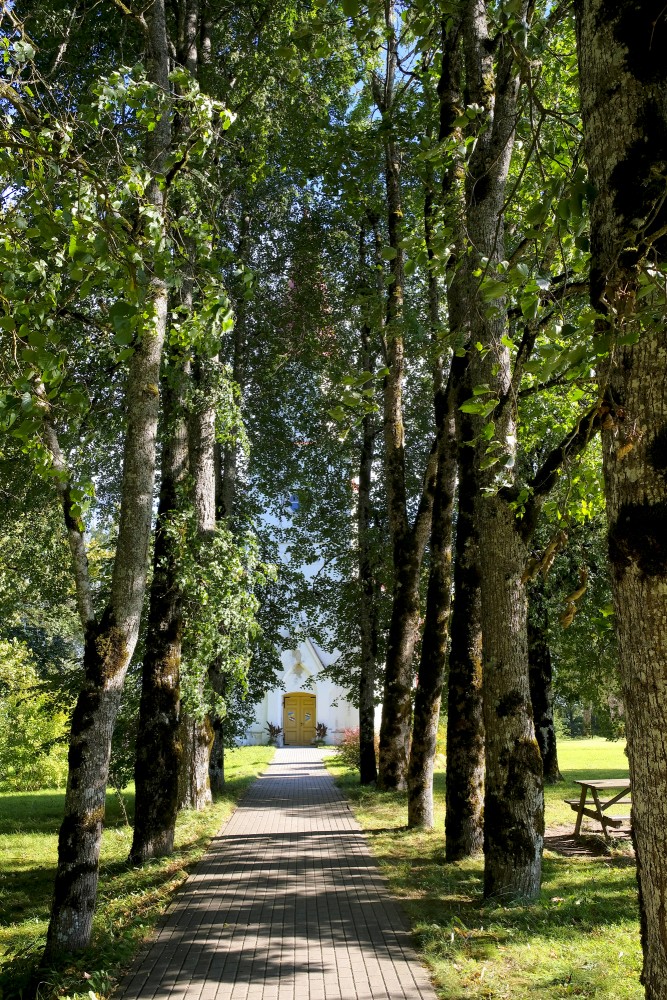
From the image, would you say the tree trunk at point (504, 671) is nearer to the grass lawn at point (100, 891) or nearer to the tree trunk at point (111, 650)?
the tree trunk at point (111, 650)

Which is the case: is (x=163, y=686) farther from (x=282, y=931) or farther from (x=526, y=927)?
(x=526, y=927)

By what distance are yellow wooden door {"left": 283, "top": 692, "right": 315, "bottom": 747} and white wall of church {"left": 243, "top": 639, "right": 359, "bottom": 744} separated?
30 cm

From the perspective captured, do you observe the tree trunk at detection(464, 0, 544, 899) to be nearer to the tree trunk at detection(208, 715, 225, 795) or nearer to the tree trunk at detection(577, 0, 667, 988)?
the tree trunk at detection(577, 0, 667, 988)

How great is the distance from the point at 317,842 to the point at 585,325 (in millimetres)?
11214

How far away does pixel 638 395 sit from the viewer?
2658mm

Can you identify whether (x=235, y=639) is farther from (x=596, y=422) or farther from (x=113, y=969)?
(x=596, y=422)

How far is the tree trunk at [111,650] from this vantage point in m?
6.63

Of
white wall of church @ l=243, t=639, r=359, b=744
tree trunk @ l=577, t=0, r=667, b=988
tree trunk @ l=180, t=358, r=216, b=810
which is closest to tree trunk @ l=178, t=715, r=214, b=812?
tree trunk @ l=180, t=358, r=216, b=810

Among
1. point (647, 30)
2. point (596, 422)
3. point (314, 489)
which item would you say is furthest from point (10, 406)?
point (314, 489)

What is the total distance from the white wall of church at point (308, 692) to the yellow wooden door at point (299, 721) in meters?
0.30

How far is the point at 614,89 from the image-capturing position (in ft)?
9.23

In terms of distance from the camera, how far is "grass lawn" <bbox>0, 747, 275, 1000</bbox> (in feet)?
20.5

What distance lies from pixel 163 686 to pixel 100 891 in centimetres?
→ 260

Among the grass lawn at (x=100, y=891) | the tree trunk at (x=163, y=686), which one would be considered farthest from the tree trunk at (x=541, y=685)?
the tree trunk at (x=163, y=686)
